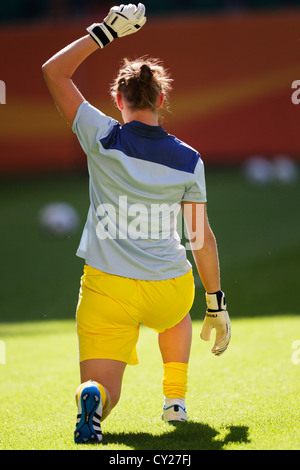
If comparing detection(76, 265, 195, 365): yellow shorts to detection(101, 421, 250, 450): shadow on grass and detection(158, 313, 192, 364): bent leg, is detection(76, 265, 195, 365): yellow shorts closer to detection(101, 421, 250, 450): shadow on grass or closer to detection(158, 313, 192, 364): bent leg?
detection(158, 313, 192, 364): bent leg

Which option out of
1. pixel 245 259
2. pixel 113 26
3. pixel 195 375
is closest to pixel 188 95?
pixel 245 259

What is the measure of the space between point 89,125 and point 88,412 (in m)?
1.23

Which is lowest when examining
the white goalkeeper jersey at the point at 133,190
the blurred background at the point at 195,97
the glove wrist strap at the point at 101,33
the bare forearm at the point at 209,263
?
the bare forearm at the point at 209,263

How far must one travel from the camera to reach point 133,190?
3.14 meters

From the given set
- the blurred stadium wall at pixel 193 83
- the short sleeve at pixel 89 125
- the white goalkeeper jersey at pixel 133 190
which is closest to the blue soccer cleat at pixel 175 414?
the white goalkeeper jersey at pixel 133 190

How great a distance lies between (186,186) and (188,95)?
38.0ft

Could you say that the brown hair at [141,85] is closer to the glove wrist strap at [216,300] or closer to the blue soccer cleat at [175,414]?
the glove wrist strap at [216,300]

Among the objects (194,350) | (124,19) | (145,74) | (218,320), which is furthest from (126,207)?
(194,350)

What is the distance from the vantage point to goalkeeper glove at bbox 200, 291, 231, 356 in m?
3.42

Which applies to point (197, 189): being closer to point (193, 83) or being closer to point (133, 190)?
point (133, 190)

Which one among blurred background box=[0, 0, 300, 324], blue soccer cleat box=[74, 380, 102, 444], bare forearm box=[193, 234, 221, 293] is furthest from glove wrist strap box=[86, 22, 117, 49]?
blurred background box=[0, 0, 300, 324]

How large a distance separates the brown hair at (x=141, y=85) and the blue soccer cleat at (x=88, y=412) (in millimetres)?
1270

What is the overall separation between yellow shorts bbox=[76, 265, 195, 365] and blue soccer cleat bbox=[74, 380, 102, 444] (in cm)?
25

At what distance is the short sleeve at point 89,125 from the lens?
311cm
